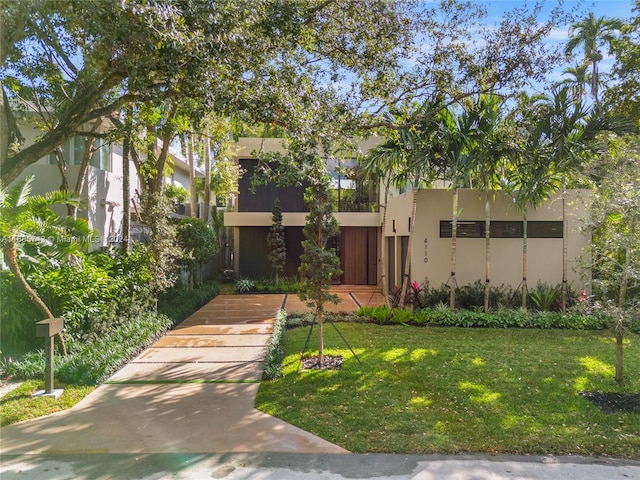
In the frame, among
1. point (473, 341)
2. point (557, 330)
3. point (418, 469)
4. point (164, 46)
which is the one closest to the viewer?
point (418, 469)

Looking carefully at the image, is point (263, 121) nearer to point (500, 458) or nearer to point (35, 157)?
point (35, 157)

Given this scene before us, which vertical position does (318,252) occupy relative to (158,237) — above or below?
below

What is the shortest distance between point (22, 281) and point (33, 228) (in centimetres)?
78

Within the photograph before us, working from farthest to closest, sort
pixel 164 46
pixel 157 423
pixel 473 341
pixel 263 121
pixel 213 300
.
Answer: pixel 213 300 → pixel 473 341 → pixel 263 121 → pixel 164 46 → pixel 157 423

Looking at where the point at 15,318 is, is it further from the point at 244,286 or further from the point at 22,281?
the point at 244,286

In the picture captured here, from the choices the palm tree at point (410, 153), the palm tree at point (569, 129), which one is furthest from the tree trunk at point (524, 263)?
the palm tree at point (410, 153)

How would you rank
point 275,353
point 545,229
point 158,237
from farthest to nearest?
1. point 545,229
2. point 158,237
3. point 275,353

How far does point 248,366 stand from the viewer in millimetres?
7441

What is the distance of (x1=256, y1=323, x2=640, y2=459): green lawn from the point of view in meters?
4.62

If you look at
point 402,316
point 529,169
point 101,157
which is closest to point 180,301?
point 101,157

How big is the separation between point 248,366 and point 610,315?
5208mm

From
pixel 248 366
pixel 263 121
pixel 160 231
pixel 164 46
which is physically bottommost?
pixel 248 366

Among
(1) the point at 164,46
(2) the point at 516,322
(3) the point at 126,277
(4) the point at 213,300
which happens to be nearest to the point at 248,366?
(3) the point at 126,277

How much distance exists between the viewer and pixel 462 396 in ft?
19.2
